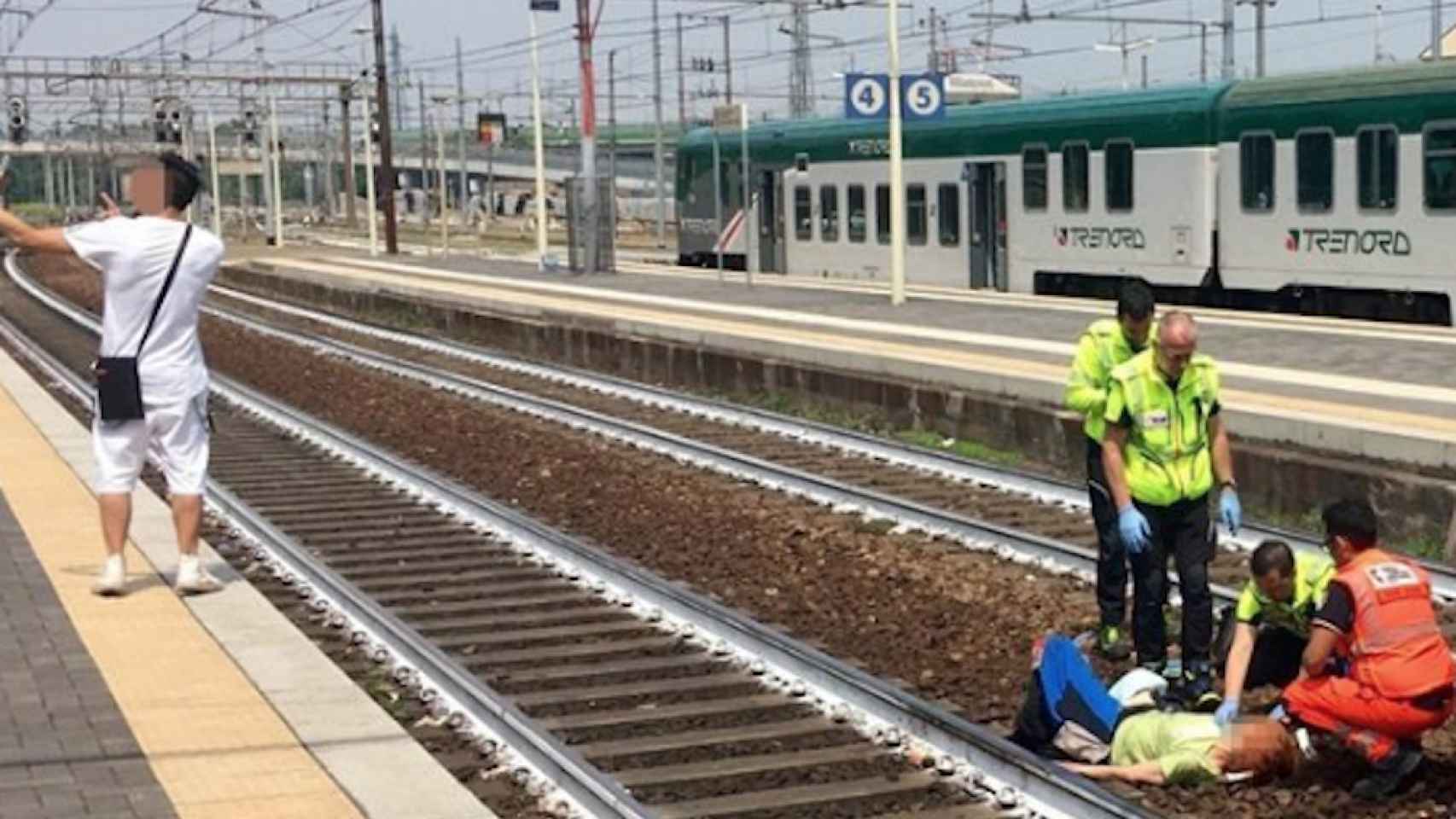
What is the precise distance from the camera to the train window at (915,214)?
3206 centimetres

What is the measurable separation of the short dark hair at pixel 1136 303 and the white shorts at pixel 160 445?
4.14m

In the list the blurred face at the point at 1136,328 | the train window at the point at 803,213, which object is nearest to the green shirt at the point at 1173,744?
the blurred face at the point at 1136,328

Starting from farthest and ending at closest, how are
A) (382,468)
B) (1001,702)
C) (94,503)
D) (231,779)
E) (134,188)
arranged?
(382,468) → (94,503) → (134,188) → (1001,702) → (231,779)

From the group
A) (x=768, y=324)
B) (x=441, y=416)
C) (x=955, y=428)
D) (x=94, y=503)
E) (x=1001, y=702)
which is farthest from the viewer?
(x=768, y=324)

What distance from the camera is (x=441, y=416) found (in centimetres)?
1862

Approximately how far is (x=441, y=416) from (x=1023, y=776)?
1288 centimetres

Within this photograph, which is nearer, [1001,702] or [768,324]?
[1001,702]

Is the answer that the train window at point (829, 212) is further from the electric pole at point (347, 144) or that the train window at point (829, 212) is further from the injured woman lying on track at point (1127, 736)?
the injured woman lying on track at point (1127, 736)

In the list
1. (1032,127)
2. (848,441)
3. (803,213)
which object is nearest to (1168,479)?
(848,441)

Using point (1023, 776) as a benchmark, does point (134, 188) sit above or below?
above

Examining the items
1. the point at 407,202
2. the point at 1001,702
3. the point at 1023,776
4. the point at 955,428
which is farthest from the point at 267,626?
the point at 407,202

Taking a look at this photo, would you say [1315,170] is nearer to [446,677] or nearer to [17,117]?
[446,677]

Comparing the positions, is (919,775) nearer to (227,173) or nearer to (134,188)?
(134,188)

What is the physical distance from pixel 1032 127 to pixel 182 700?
2228cm
